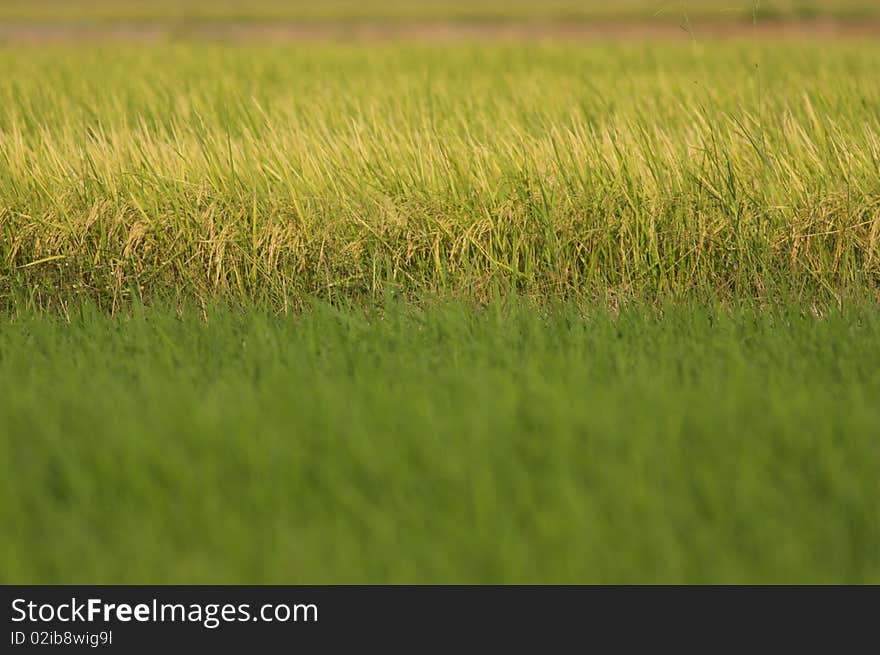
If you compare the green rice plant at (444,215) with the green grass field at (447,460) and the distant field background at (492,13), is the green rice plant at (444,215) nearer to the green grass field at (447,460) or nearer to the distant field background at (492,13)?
the green grass field at (447,460)

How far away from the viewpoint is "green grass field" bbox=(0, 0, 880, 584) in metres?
1.92

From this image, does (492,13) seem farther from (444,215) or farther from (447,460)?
(447,460)

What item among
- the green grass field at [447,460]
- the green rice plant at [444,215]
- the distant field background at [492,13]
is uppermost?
the distant field background at [492,13]

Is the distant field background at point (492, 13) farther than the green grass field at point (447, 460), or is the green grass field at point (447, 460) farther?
the distant field background at point (492, 13)

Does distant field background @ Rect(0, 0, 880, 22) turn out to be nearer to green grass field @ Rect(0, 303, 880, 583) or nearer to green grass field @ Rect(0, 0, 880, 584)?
green grass field @ Rect(0, 0, 880, 584)

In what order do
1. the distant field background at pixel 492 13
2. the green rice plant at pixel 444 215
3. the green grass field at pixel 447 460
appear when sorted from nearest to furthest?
the green grass field at pixel 447 460
the green rice plant at pixel 444 215
the distant field background at pixel 492 13

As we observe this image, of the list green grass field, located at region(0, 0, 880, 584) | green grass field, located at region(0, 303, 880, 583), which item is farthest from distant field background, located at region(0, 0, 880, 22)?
green grass field, located at region(0, 303, 880, 583)

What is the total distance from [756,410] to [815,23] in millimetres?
20940

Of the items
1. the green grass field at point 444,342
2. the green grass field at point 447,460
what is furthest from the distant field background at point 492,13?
the green grass field at point 447,460

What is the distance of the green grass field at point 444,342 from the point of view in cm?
192

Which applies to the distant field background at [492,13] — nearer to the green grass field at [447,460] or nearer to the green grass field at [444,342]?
the green grass field at [444,342]

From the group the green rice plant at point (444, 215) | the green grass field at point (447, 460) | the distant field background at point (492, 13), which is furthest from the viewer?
the distant field background at point (492, 13)

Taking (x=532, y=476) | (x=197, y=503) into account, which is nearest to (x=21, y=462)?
(x=197, y=503)

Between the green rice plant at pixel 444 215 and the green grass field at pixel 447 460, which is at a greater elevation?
the green rice plant at pixel 444 215
